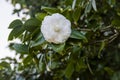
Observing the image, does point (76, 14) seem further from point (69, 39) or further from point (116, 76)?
point (116, 76)

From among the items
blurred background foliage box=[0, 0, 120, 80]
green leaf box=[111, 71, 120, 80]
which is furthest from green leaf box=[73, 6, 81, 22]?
green leaf box=[111, 71, 120, 80]

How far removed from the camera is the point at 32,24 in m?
1.07

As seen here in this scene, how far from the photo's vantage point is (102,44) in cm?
118

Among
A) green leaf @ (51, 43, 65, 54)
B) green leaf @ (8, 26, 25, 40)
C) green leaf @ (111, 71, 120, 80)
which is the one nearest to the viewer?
green leaf @ (51, 43, 65, 54)

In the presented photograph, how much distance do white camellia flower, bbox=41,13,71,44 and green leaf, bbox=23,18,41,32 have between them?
0.19 feet

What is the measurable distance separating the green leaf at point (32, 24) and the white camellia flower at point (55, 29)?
0.06 metres

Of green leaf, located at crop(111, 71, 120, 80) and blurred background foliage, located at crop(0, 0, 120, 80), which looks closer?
blurred background foliage, located at crop(0, 0, 120, 80)

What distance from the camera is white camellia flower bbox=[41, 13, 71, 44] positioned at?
39.2 inches

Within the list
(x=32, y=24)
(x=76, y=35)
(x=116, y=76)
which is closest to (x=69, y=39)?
(x=76, y=35)

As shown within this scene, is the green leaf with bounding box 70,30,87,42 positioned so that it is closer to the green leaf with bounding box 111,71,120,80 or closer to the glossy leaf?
the glossy leaf

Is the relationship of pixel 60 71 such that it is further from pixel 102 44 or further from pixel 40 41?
pixel 40 41

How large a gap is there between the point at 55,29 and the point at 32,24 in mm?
103

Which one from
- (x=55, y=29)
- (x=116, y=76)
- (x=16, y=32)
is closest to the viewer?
(x=55, y=29)

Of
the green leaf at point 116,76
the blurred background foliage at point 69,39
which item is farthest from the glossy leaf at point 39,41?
the green leaf at point 116,76
